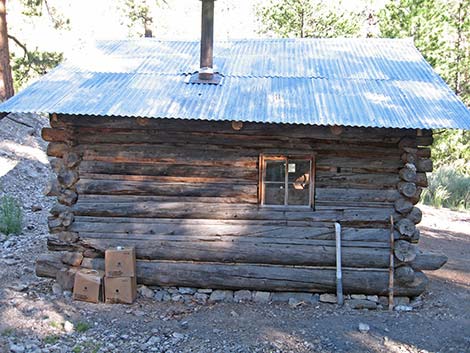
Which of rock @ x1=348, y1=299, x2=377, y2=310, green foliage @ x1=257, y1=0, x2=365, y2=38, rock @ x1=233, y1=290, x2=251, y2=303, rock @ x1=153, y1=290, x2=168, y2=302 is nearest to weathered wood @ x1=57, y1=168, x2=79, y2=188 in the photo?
rock @ x1=153, y1=290, x2=168, y2=302

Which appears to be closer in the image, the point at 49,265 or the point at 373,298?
the point at 373,298

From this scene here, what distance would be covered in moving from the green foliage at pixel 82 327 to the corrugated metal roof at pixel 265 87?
2.91 meters

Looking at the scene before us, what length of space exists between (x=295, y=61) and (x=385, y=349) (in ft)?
17.6

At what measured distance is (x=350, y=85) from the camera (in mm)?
7887

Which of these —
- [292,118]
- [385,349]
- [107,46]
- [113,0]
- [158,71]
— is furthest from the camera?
[113,0]

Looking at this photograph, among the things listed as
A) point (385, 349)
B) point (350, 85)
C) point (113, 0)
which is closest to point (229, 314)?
point (385, 349)

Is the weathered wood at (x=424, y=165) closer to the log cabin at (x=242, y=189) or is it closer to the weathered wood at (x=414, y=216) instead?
the log cabin at (x=242, y=189)

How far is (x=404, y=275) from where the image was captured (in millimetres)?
7312

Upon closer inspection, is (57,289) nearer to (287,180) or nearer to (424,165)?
(287,180)

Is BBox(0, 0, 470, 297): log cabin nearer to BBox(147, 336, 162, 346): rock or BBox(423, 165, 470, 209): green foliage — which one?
BBox(147, 336, 162, 346): rock

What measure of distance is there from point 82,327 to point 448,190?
14.4m

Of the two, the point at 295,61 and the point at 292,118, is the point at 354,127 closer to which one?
the point at 292,118

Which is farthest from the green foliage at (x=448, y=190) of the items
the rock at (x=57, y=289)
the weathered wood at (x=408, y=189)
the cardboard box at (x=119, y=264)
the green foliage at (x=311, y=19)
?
the rock at (x=57, y=289)

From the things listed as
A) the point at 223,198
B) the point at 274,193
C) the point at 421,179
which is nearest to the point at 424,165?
the point at 421,179
